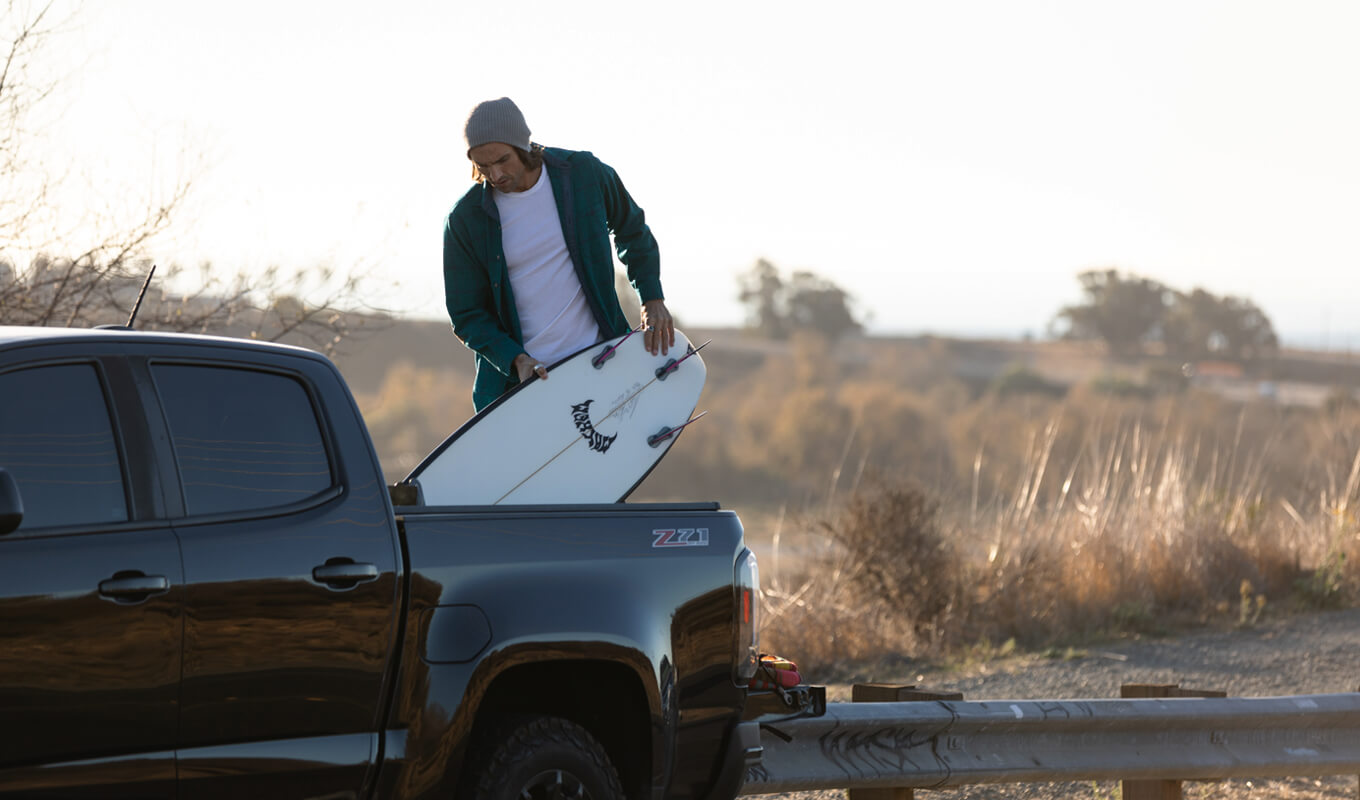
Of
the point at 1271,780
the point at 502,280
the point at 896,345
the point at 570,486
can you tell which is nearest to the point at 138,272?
the point at 502,280

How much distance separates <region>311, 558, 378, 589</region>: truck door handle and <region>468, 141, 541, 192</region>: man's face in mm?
2312

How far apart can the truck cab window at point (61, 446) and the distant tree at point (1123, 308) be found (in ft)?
246

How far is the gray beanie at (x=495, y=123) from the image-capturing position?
19.5ft

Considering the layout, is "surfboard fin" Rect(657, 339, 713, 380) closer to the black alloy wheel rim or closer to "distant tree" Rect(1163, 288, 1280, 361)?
the black alloy wheel rim

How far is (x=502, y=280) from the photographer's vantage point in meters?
6.31

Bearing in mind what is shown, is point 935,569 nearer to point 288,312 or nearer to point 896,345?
point 288,312

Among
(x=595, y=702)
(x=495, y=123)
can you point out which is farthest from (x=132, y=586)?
(x=495, y=123)

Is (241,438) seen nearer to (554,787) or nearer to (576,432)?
(554,787)

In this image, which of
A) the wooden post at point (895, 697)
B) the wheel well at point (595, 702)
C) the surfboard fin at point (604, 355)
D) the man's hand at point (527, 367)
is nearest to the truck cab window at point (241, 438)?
the wheel well at point (595, 702)

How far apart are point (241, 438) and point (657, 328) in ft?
8.47

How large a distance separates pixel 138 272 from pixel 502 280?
3384 mm

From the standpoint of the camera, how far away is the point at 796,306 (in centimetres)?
7950

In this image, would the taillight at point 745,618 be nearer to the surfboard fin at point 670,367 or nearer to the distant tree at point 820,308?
the surfboard fin at point 670,367

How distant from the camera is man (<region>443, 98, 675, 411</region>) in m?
6.25
